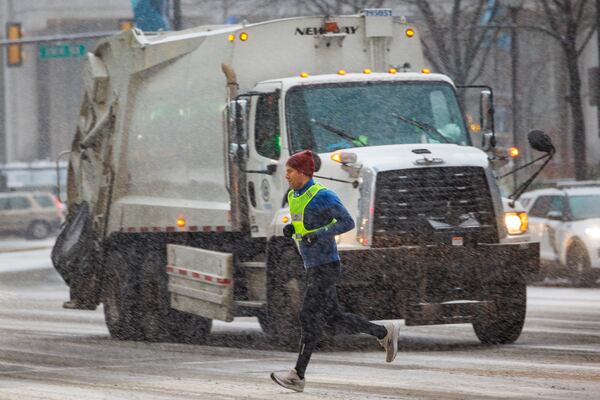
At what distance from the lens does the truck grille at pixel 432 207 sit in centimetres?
1443

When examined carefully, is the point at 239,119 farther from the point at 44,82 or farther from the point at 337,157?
the point at 44,82

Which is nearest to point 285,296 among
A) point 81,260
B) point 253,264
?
point 253,264

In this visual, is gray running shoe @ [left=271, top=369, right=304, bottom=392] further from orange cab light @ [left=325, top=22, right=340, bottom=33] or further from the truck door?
orange cab light @ [left=325, top=22, right=340, bottom=33]

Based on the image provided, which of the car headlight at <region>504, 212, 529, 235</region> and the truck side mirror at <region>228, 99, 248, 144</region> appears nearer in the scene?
the car headlight at <region>504, 212, 529, 235</region>

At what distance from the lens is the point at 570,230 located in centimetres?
2642

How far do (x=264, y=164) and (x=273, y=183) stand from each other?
243mm

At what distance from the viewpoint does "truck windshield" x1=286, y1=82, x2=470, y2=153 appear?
15.3m

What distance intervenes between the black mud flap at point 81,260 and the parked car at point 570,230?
932cm

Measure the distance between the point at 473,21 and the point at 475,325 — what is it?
2207 cm

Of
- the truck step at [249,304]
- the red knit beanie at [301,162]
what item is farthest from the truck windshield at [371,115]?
the red knit beanie at [301,162]

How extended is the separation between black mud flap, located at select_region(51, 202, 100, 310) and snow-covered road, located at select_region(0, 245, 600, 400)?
17.6 inches

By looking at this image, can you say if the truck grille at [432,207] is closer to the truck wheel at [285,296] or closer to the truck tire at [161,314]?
the truck wheel at [285,296]

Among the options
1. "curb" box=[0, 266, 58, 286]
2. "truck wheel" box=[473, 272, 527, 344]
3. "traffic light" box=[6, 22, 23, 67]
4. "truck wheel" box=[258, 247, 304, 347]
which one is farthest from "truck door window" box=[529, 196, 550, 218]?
"traffic light" box=[6, 22, 23, 67]

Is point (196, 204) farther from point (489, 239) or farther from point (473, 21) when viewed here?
point (473, 21)
